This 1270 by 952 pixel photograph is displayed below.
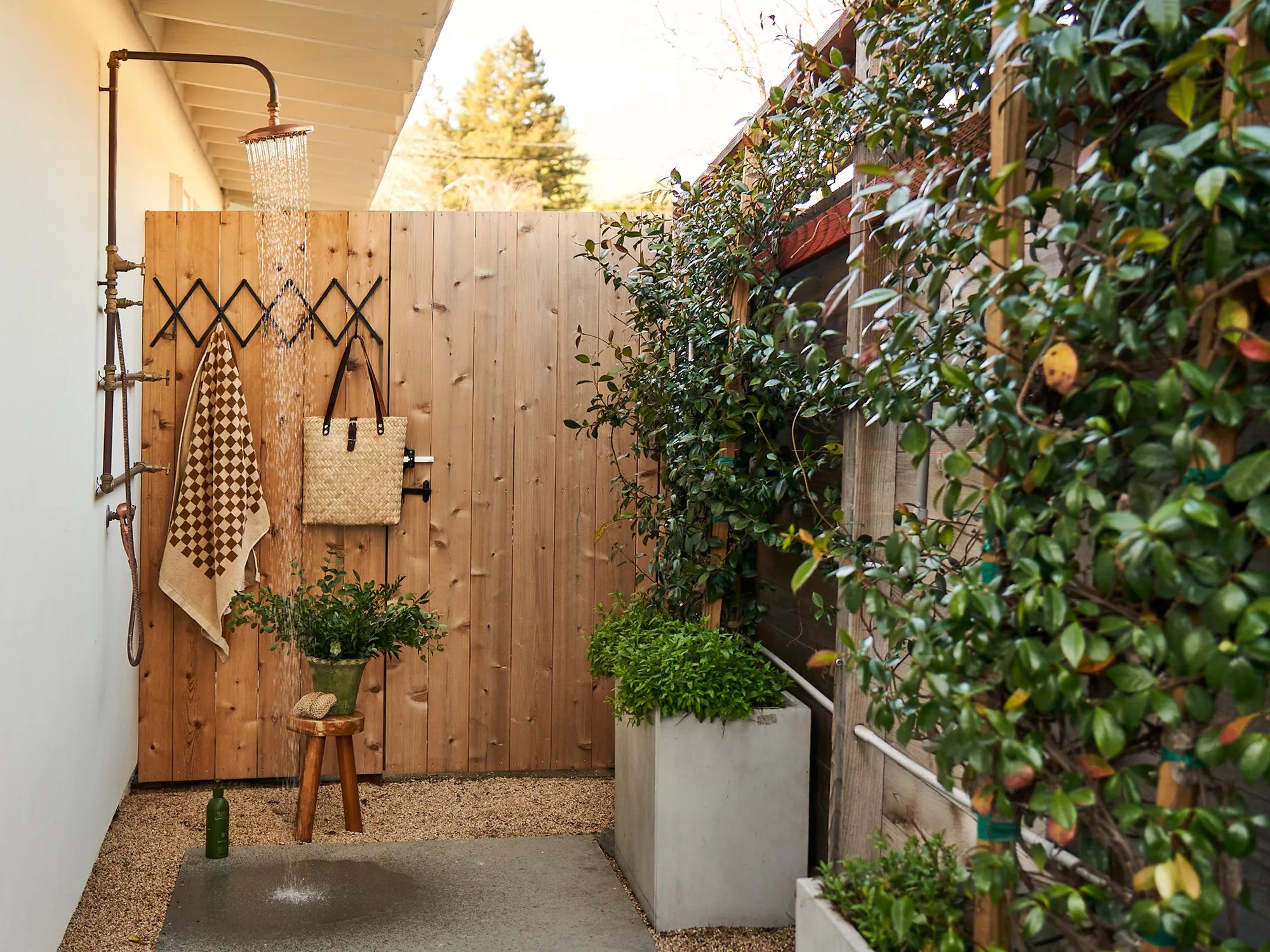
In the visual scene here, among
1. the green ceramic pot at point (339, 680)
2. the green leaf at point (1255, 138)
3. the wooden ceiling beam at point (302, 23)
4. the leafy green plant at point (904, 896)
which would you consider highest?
the wooden ceiling beam at point (302, 23)

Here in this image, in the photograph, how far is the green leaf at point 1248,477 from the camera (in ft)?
3.22

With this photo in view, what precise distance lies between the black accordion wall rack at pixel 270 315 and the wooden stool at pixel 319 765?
1.34m

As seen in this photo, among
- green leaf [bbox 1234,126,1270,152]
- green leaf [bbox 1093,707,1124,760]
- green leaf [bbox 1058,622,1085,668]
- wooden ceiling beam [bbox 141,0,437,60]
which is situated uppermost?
wooden ceiling beam [bbox 141,0,437,60]

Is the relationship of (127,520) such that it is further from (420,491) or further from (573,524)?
(573,524)

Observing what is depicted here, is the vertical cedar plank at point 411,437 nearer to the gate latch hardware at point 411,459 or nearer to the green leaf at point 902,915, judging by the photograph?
the gate latch hardware at point 411,459

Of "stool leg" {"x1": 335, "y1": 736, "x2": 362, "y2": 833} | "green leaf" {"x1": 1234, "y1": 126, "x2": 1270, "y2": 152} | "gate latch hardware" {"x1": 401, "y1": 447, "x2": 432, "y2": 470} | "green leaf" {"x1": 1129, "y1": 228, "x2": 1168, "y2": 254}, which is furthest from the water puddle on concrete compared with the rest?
"green leaf" {"x1": 1234, "y1": 126, "x2": 1270, "y2": 152}

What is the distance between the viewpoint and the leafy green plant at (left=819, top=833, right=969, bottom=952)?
1482 millimetres

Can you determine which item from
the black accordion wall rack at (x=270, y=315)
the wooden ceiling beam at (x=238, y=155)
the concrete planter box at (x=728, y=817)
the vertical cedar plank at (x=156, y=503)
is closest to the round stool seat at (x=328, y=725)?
the vertical cedar plank at (x=156, y=503)

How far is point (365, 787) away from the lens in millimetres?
3945

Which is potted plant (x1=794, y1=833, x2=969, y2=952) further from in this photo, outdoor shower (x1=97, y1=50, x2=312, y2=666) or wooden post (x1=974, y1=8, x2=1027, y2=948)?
outdoor shower (x1=97, y1=50, x2=312, y2=666)

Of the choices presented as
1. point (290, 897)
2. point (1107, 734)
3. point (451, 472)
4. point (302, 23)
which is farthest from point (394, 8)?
point (1107, 734)

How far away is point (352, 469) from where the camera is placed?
3.89 metres

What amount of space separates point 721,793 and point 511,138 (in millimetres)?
16916

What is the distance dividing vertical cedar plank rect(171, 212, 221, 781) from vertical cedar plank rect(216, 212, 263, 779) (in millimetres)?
29
